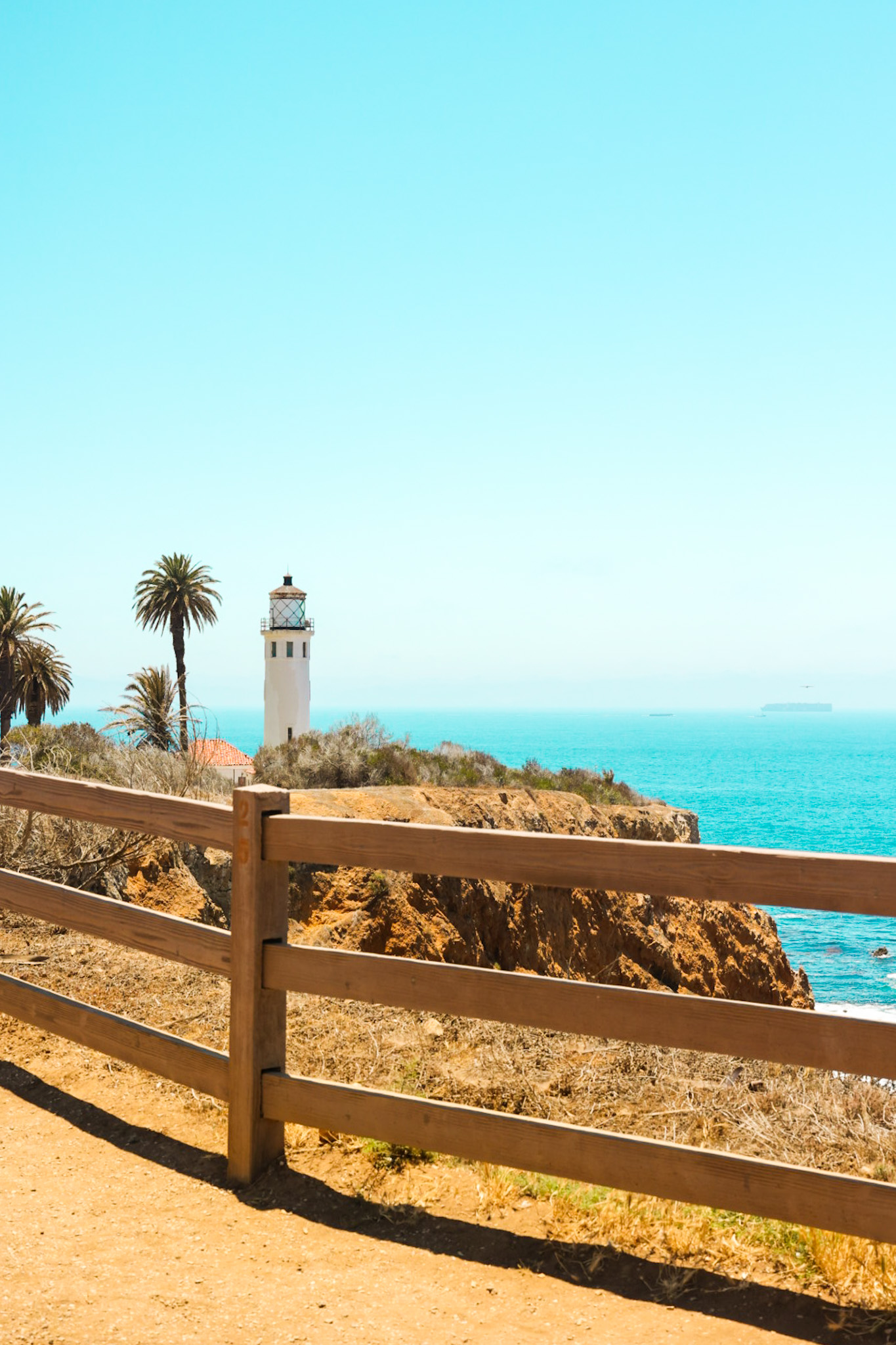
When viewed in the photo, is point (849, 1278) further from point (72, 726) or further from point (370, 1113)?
point (72, 726)

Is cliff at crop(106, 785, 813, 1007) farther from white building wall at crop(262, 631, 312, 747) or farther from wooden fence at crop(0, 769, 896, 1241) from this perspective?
white building wall at crop(262, 631, 312, 747)

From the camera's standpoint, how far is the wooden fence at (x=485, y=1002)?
3547mm

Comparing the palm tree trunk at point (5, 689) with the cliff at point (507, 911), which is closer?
the cliff at point (507, 911)

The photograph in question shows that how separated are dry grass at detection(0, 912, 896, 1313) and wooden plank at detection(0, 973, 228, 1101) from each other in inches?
18.8

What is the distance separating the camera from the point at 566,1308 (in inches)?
144

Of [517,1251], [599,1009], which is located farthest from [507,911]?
[599,1009]

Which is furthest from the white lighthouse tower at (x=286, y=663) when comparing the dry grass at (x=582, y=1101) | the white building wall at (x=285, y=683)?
the dry grass at (x=582, y=1101)

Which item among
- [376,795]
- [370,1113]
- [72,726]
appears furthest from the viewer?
[72,726]

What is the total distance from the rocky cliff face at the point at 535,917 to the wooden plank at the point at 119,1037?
177 inches

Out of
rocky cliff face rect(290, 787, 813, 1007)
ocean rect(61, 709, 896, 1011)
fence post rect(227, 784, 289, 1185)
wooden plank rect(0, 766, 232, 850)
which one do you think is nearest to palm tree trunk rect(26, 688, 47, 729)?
ocean rect(61, 709, 896, 1011)

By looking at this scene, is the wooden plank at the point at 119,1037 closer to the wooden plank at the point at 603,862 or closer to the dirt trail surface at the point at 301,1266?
the dirt trail surface at the point at 301,1266

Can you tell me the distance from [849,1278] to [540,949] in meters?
11.1

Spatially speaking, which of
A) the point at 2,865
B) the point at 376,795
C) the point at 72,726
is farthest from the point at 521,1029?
the point at 72,726

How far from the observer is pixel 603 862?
388cm
